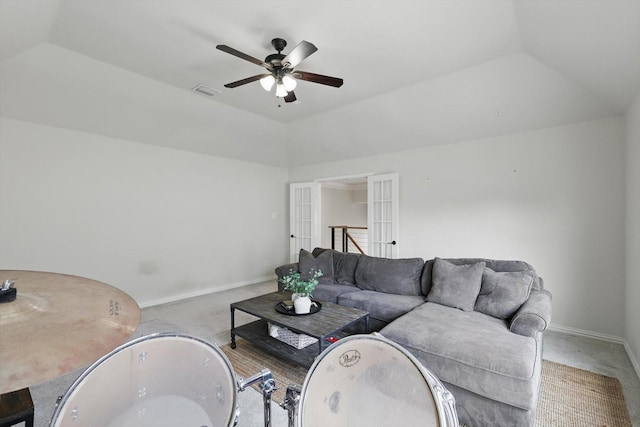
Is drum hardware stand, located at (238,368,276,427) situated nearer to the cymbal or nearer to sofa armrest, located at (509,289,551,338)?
the cymbal

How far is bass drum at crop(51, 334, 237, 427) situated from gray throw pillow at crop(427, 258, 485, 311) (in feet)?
8.40

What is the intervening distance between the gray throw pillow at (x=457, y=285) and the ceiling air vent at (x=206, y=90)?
3.42m

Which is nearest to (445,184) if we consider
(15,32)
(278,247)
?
(278,247)

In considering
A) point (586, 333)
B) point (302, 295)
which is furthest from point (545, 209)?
point (302, 295)

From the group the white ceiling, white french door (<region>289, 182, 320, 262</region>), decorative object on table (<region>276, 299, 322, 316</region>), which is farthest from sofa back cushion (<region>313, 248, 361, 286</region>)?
the white ceiling

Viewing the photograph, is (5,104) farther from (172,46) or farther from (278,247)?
(278,247)

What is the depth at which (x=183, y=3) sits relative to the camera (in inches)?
87.7

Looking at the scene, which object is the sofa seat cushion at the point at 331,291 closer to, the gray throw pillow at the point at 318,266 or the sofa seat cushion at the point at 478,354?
the gray throw pillow at the point at 318,266

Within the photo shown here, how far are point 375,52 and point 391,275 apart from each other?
2.41 meters

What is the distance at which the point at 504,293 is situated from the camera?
2580mm

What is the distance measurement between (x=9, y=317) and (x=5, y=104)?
386 cm

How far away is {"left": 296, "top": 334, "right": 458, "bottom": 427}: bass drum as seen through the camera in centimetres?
64

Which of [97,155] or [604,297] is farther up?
[97,155]

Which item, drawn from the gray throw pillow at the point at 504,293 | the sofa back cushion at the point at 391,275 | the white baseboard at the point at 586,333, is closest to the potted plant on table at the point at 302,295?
the sofa back cushion at the point at 391,275
